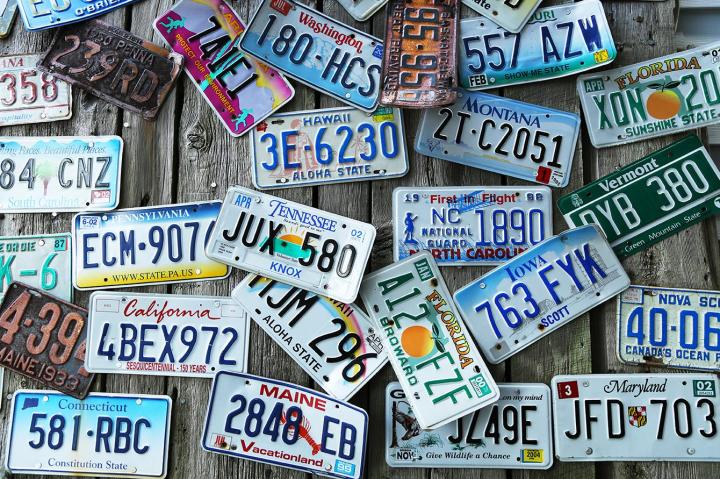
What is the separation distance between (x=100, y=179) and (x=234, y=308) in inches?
20.8

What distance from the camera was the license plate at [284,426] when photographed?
1.68 m

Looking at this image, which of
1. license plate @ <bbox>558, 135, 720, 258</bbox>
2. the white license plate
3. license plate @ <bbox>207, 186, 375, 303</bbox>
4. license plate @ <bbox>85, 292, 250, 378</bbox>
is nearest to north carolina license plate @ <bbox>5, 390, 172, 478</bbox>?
license plate @ <bbox>85, 292, 250, 378</bbox>

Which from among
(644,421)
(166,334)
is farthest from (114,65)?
(644,421)

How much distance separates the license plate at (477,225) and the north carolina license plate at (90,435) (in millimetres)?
823

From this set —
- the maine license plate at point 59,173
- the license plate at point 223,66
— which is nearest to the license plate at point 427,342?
the license plate at point 223,66

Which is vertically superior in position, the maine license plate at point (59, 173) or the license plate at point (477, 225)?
the maine license plate at point (59, 173)

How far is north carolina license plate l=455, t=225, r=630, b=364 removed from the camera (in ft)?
5.50

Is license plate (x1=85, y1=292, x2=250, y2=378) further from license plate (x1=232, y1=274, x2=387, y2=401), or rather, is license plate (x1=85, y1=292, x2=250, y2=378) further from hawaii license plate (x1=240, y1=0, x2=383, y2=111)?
hawaii license plate (x1=240, y1=0, x2=383, y2=111)

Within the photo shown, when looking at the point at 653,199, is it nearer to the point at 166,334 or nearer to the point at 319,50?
the point at 319,50

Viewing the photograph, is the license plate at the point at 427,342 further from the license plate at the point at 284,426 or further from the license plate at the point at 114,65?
the license plate at the point at 114,65

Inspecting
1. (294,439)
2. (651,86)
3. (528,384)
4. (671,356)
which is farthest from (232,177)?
(671,356)

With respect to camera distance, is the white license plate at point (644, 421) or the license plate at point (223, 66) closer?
the white license plate at point (644, 421)

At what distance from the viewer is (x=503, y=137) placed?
5.63 ft

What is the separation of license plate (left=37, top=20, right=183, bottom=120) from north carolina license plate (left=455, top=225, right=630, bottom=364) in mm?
1069
